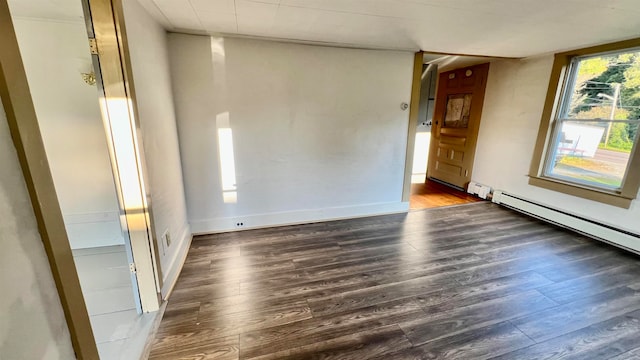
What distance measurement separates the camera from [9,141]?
637mm

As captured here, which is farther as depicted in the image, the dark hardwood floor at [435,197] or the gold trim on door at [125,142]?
the dark hardwood floor at [435,197]

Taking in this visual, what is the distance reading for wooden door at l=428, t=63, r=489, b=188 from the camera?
4.27m

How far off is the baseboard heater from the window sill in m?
0.24

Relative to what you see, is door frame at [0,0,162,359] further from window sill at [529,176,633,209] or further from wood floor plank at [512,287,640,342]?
window sill at [529,176,633,209]

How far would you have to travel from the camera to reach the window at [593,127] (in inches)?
103

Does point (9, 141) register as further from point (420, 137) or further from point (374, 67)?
point (420, 137)

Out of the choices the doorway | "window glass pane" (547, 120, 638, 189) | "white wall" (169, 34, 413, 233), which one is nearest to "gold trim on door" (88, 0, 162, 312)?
"white wall" (169, 34, 413, 233)

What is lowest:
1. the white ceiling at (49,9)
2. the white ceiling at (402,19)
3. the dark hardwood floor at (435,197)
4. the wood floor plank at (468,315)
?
the wood floor plank at (468,315)

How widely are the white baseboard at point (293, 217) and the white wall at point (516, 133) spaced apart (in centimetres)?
164

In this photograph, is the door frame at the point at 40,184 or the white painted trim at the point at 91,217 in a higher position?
the door frame at the point at 40,184

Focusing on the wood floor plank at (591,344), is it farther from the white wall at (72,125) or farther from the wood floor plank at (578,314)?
the white wall at (72,125)

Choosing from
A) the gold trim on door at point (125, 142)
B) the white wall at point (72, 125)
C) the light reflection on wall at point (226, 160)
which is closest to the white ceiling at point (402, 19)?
the white wall at point (72, 125)

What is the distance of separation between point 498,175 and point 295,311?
3.75 metres

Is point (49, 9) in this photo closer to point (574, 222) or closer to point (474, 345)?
point (474, 345)
